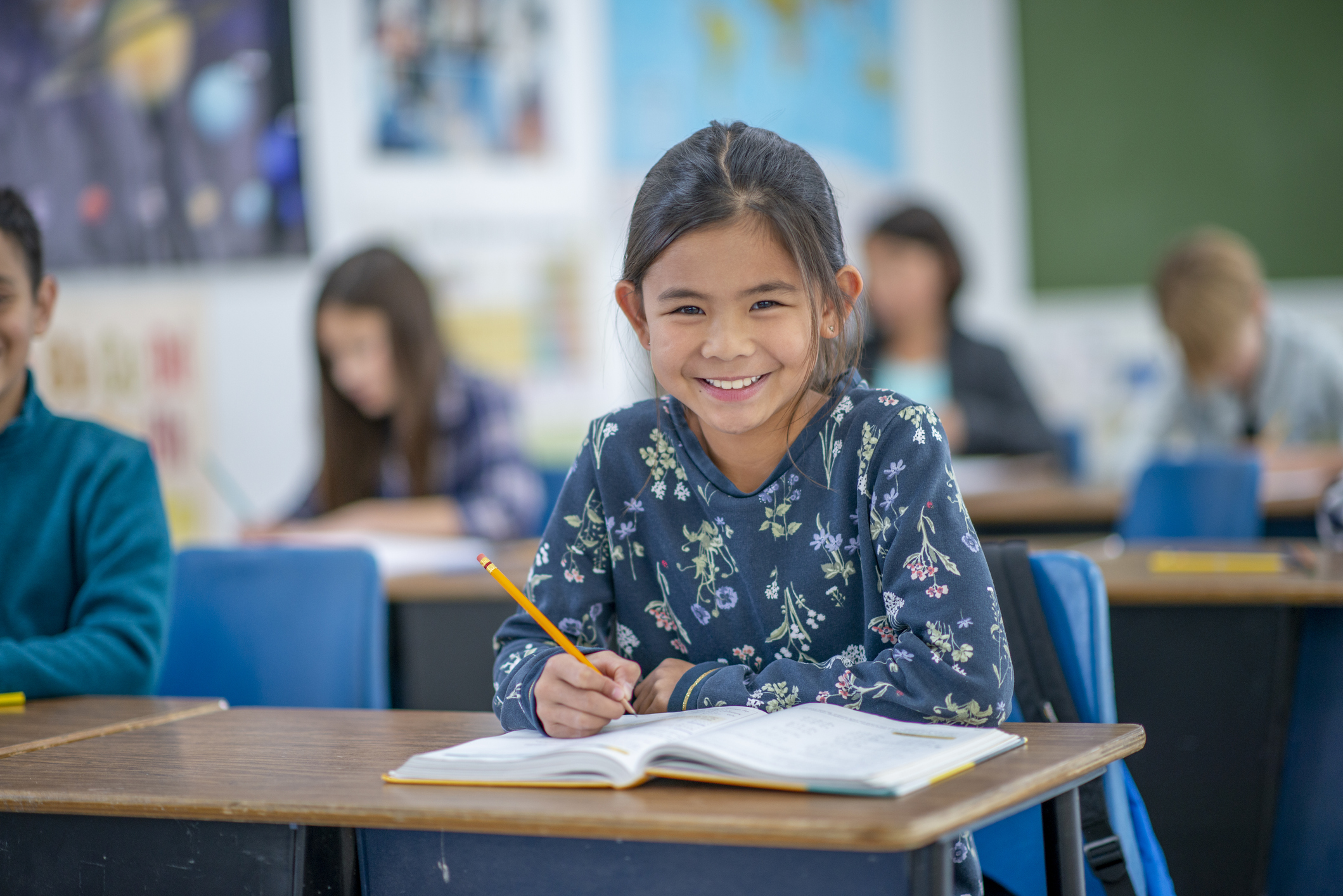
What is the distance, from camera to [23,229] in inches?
65.6

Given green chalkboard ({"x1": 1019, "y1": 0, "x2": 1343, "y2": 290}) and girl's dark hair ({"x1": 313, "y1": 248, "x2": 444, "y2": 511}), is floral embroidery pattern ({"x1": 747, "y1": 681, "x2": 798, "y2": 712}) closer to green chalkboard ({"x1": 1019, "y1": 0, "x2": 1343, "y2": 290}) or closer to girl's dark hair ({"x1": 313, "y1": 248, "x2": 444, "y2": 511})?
girl's dark hair ({"x1": 313, "y1": 248, "x2": 444, "y2": 511})

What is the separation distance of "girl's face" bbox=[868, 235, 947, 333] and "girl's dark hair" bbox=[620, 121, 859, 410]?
2686 mm

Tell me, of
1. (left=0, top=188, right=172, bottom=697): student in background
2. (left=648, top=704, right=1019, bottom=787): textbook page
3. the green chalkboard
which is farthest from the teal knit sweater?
the green chalkboard

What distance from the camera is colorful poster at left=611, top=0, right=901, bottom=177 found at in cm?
439

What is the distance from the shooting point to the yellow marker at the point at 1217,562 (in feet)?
6.72

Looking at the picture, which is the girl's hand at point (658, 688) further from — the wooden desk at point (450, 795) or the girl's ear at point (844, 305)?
the girl's ear at point (844, 305)

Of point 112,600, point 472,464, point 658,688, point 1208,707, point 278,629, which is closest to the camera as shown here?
point 658,688

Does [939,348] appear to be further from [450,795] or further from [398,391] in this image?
[450,795]

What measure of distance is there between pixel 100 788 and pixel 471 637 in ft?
4.24

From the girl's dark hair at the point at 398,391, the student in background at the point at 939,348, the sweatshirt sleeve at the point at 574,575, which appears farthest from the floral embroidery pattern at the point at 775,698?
the student in background at the point at 939,348

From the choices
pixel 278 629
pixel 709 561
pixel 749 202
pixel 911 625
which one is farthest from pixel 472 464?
pixel 911 625

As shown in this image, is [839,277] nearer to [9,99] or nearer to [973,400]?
[9,99]

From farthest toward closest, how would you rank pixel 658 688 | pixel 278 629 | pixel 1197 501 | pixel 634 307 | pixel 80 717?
pixel 1197 501 → pixel 278 629 → pixel 80 717 → pixel 634 307 → pixel 658 688

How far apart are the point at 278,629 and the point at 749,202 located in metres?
0.99
